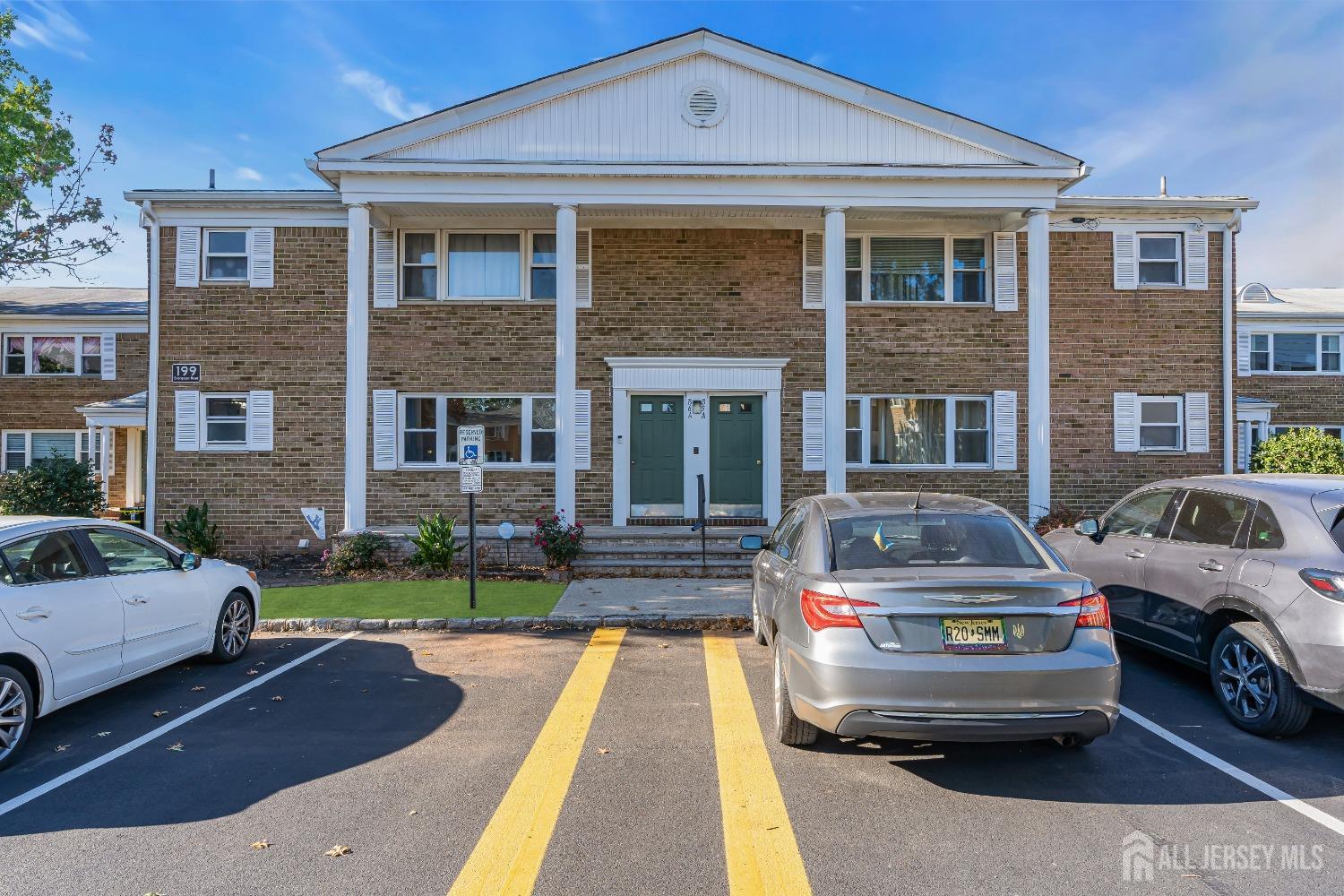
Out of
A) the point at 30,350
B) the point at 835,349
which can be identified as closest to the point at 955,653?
the point at 835,349

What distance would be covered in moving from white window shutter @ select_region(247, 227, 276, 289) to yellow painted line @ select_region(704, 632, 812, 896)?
11.5 m

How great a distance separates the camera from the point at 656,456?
1346 cm

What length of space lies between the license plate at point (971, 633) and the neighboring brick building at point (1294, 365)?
23.8 m

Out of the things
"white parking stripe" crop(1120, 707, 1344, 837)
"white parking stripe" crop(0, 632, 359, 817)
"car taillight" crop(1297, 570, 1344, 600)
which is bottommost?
"white parking stripe" crop(0, 632, 359, 817)

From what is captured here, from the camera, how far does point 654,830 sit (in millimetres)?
3645

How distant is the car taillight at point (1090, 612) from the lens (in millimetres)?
4016

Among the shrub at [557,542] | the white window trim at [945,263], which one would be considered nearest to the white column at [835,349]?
the white window trim at [945,263]

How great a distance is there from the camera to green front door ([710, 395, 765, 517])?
44.3ft

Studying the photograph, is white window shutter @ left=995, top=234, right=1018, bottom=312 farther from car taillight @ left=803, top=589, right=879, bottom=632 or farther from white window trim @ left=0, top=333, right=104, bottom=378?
white window trim @ left=0, top=333, right=104, bottom=378

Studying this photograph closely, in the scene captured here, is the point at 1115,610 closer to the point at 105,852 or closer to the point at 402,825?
the point at 402,825

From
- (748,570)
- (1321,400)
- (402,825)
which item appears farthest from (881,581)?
(1321,400)

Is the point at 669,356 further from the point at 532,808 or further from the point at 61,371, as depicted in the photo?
the point at 61,371

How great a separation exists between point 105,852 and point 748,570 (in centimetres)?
854

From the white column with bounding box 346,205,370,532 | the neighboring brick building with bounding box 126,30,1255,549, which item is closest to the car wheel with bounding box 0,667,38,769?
the white column with bounding box 346,205,370,532
